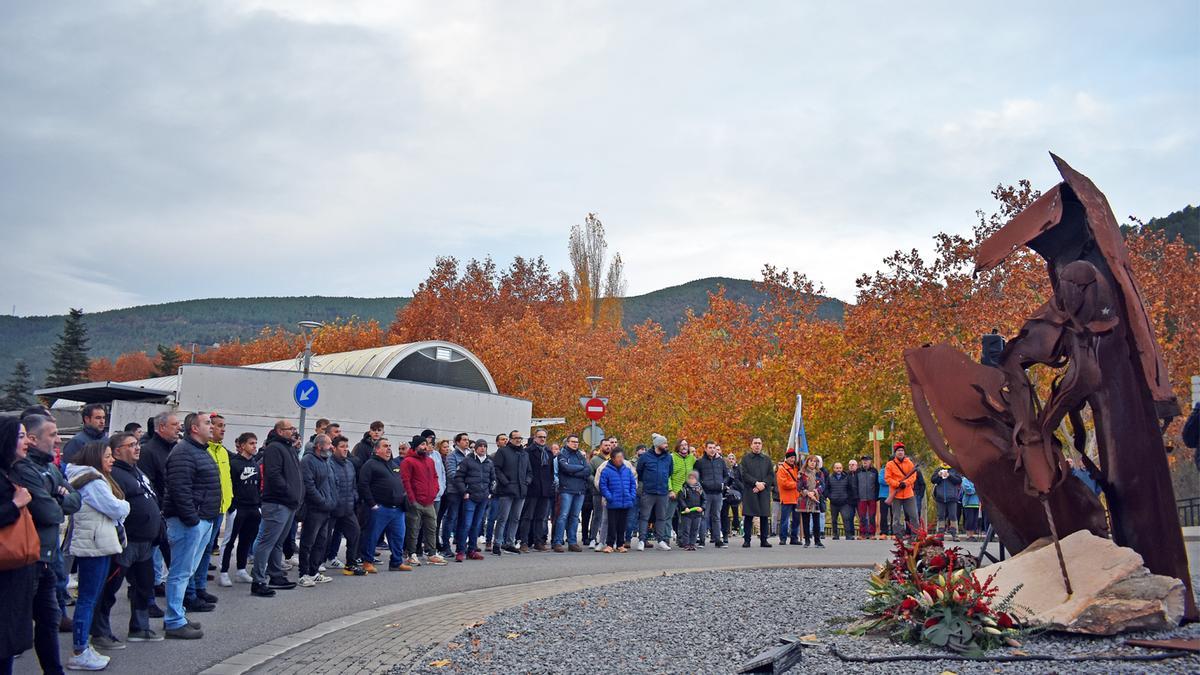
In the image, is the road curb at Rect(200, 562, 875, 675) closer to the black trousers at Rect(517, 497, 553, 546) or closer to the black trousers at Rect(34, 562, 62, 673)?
the black trousers at Rect(34, 562, 62, 673)

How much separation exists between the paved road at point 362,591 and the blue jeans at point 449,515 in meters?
0.71

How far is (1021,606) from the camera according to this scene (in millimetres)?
6871

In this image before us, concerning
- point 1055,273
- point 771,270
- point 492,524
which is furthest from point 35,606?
point 771,270

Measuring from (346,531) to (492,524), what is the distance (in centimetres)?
452

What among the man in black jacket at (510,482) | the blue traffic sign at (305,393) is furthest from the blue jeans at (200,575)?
the blue traffic sign at (305,393)

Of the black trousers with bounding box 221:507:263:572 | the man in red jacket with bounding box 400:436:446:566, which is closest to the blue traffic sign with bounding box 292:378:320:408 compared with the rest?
the man in red jacket with bounding box 400:436:446:566

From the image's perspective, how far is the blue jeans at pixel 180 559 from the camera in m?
8.30

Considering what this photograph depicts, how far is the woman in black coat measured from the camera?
18.0 ft

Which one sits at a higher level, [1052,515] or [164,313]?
[164,313]

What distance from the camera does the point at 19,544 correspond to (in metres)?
5.48

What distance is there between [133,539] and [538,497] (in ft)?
31.2

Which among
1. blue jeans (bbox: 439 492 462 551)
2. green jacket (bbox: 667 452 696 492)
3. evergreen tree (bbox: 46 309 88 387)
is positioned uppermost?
evergreen tree (bbox: 46 309 88 387)

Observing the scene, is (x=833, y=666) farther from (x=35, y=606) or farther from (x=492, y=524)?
(x=492, y=524)

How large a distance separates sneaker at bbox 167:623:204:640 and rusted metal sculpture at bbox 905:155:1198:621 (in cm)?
607
